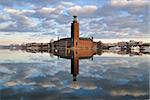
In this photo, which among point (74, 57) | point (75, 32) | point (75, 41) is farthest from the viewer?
point (75, 41)

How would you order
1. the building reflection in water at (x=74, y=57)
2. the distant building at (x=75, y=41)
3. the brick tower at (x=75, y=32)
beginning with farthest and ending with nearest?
1. the distant building at (x=75, y=41)
2. the brick tower at (x=75, y=32)
3. the building reflection in water at (x=74, y=57)

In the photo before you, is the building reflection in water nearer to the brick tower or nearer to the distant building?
the brick tower

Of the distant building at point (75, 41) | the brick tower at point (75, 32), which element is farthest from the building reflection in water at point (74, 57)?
the distant building at point (75, 41)

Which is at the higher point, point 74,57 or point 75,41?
point 75,41

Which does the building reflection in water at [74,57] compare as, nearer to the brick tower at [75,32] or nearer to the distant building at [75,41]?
the brick tower at [75,32]

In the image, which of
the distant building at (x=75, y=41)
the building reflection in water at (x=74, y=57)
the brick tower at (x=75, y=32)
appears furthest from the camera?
the distant building at (x=75, y=41)

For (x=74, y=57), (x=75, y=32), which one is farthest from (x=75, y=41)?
(x=74, y=57)

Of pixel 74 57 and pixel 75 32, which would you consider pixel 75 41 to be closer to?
pixel 75 32

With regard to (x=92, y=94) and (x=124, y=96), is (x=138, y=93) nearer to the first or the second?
(x=124, y=96)

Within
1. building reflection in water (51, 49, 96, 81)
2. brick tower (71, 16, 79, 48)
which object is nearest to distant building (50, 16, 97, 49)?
brick tower (71, 16, 79, 48)

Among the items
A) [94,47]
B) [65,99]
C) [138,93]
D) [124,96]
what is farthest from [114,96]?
[94,47]

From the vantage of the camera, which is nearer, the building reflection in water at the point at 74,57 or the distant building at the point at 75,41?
the building reflection in water at the point at 74,57

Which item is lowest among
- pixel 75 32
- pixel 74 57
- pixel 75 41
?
pixel 74 57

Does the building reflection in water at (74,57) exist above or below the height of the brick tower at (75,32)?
below
